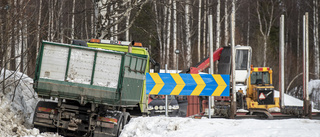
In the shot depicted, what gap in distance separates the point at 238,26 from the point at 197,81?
40.5 m

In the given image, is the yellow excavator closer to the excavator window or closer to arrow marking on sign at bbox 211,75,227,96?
the excavator window

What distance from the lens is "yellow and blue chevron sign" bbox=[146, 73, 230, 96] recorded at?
11938mm

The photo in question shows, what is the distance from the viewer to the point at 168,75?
12094mm

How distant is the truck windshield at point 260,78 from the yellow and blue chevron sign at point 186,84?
30.8 ft

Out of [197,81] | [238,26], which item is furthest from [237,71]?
[238,26]

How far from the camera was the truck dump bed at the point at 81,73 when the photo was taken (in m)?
10.5

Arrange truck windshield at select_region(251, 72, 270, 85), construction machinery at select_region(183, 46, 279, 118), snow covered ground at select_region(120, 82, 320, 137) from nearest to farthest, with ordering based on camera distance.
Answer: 1. snow covered ground at select_region(120, 82, 320, 137)
2. construction machinery at select_region(183, 46, 279, 118)
3. truck windshield at select_region(251, 72, 270, 85)

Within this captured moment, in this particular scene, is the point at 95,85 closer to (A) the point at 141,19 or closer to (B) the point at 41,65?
(B) the point at 41,65

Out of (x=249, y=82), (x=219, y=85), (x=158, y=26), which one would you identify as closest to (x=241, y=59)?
(x=249, y=82)

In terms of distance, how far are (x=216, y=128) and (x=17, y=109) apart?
19.8 ft

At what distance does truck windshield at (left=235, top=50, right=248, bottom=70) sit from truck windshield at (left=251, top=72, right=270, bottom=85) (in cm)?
99

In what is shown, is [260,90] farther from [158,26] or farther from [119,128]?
[158,26]

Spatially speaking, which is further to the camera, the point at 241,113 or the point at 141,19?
the point at 141,19

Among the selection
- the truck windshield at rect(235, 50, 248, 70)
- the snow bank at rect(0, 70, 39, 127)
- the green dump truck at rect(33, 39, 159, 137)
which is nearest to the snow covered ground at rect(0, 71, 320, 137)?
the green dump truck at rect(33, 39, 159, 137)
